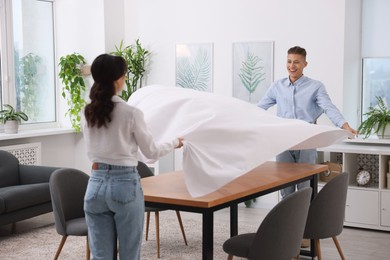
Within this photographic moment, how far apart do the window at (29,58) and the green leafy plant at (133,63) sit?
97 centimetres

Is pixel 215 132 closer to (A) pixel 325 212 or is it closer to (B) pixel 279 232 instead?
(B) pixel 279 232

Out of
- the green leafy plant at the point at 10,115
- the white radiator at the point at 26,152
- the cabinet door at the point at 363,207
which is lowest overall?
the cabinet door at the point at 363,207

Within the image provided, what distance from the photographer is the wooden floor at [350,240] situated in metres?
4.96

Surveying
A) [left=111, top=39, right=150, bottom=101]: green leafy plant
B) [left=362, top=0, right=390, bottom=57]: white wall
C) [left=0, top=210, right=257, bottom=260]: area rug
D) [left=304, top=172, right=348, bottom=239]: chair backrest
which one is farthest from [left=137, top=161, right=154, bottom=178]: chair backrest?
[left=362, top=0, right=390, bottom=57]: white wall

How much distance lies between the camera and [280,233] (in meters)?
3.34

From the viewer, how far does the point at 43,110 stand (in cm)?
779

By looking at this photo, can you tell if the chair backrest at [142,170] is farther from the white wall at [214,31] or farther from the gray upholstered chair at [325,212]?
the white wall at [214,31]

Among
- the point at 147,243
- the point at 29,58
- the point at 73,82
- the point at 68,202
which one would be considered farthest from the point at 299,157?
the point at 29,58

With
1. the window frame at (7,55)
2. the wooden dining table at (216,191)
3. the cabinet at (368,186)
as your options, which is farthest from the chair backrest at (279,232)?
the window frame at (7,55)

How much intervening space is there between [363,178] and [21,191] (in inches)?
127

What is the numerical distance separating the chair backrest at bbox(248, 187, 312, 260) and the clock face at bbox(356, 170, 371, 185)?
2648 mm

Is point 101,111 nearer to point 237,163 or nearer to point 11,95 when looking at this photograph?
point 237,163

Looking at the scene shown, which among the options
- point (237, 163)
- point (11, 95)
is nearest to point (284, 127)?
point (237, 163)

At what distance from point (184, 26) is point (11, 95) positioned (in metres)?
2.20
